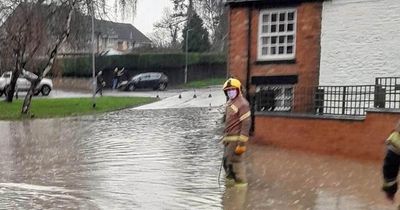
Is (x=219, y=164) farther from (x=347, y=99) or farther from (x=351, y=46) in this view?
(x=351, y=46)

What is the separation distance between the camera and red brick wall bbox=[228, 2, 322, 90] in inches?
790

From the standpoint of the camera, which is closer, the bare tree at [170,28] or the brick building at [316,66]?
the brick building at [316,66]

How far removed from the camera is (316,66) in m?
20.1

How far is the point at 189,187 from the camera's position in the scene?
1055 centimetres

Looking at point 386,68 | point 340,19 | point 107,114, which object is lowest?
point 107,114

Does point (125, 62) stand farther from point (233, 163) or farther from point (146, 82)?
point (233, 163)

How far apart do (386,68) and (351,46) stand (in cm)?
128

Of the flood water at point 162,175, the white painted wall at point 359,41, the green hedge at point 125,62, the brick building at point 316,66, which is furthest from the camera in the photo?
the green hedge at point 125,62

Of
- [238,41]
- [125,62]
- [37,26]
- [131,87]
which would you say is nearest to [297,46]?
[238,41]

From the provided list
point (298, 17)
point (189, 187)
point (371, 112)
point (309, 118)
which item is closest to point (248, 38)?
point (298, 17)

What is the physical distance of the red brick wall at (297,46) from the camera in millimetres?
20078

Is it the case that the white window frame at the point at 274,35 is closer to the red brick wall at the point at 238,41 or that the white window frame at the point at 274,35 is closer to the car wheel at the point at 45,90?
the red brick wall at the point at 238,41

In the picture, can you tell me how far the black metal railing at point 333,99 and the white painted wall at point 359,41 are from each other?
116 centimetres

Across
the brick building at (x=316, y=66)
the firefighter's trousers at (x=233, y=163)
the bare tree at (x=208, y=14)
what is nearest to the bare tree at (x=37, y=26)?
the brick building at (x=316, y=66)
